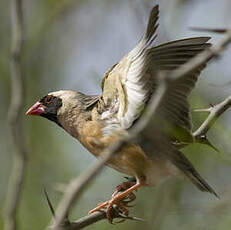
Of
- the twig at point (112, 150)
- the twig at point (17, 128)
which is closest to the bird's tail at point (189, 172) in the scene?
the twig at point (17, 128)

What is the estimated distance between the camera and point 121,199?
4828 mm

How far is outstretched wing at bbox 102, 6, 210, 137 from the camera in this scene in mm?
3877

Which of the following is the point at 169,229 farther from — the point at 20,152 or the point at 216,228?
the point at 20,152

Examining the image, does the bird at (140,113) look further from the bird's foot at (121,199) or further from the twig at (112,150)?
the twig at (112,150)

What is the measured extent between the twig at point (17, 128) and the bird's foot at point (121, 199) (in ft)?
5.39

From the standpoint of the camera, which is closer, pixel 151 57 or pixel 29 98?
pixel 151 57

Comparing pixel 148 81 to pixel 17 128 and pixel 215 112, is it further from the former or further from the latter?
pixel 17 128

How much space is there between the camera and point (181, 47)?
3.87 metres

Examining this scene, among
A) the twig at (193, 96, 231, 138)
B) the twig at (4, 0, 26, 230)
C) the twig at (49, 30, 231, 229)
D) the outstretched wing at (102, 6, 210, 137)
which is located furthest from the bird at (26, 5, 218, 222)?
the twig at (49, 30, 231, 229)

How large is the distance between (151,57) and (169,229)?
2.81 metres

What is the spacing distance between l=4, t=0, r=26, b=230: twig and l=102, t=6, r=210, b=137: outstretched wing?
806 mm

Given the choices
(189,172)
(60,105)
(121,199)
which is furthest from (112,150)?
(60,105)

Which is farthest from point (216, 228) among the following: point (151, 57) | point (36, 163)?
point (36, 163)

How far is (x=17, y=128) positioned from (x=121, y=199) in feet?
7.17
